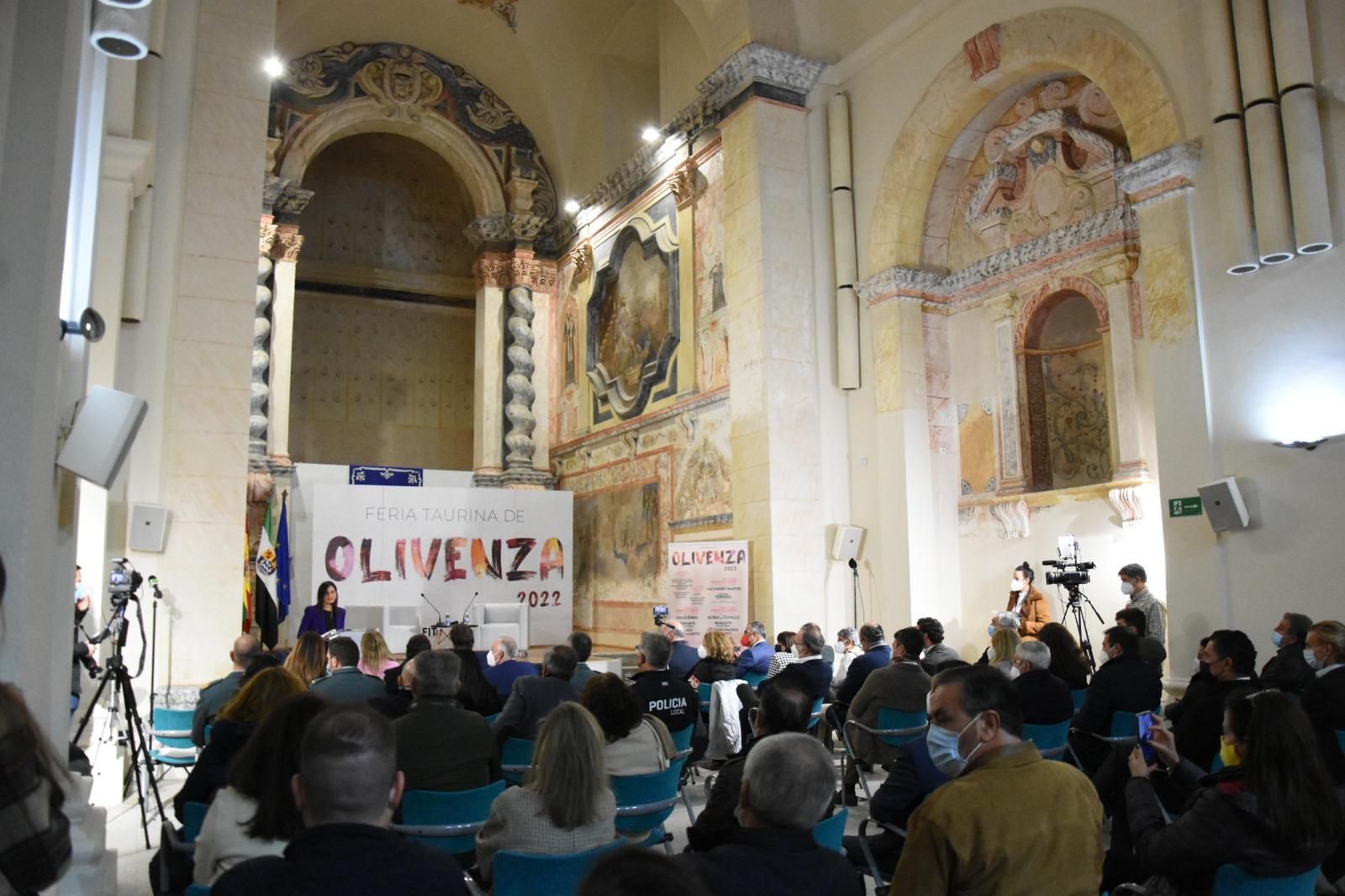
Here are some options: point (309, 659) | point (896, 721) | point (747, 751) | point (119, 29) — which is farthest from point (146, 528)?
point (747, 751)

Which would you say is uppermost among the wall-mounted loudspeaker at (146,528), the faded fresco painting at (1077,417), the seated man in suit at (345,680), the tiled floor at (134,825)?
the faded fresco painting at (1077,417)

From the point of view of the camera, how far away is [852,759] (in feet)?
22.0

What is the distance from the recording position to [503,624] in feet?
48.3

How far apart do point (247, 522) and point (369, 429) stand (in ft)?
16.8

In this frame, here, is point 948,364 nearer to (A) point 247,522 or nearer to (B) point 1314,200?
(B) point 1314,200

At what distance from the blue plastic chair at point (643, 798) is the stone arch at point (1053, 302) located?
889cm

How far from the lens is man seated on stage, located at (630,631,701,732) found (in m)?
6.00

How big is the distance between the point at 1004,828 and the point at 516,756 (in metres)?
3.44

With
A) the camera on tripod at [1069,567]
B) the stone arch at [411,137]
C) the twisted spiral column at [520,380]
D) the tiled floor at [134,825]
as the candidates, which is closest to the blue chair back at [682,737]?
the tiled floor at [134,825]

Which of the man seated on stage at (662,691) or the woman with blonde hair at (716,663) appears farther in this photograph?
the woman with blonde hair at (716,663)

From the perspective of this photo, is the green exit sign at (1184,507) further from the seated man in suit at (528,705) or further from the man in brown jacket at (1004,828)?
the man in brown jacket at (1004,828)

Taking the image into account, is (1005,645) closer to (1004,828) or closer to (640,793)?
(640,793)

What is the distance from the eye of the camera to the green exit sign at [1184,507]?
29.3 feet

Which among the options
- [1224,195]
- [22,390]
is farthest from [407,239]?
[22,390]
